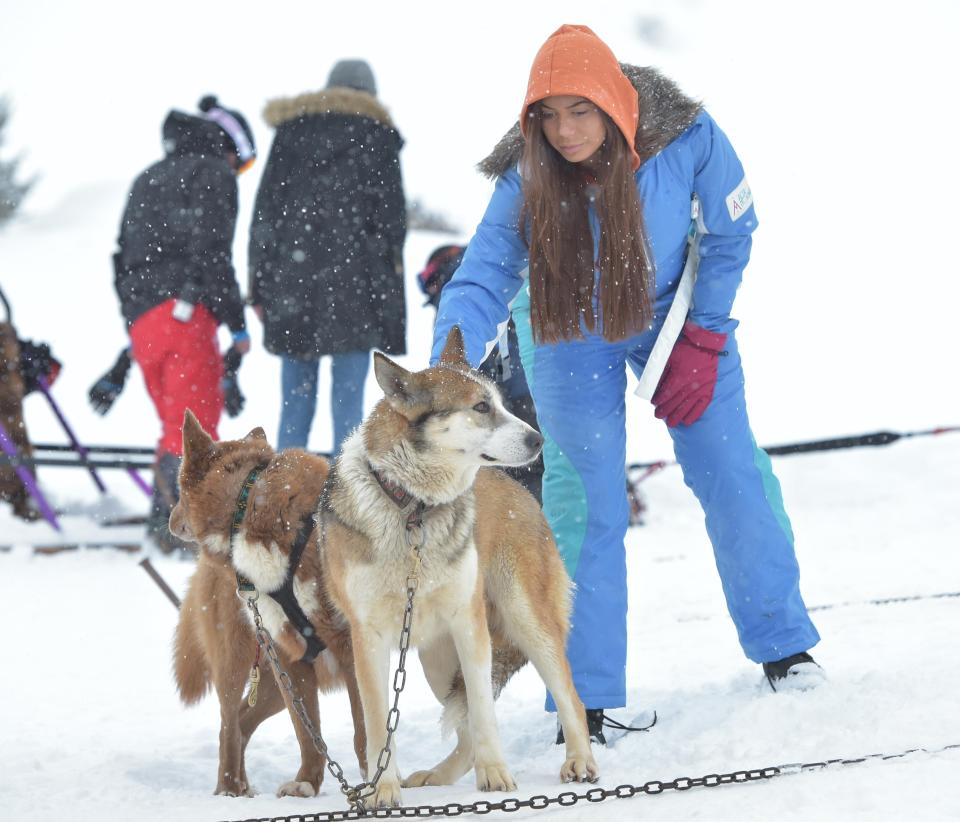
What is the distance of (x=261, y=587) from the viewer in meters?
3.28

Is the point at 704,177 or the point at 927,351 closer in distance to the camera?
the point at 704,177

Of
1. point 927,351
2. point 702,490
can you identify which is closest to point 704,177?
point 702,490

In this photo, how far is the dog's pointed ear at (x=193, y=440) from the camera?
11.3 feet

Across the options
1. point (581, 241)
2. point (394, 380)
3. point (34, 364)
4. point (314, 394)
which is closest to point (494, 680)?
point (394, 380)

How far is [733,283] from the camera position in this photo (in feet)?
11.7

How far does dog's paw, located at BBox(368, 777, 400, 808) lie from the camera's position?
2836 millimetres

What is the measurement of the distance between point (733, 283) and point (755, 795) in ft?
5.42

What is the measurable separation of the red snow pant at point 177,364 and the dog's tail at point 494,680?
3654mm

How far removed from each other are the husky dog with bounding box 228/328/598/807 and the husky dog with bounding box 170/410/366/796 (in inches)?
8.5

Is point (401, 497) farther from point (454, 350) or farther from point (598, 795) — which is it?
point (598, 795)

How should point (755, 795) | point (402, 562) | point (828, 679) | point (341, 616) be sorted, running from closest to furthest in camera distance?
point (755, 795)
point (402, 562)
point (341, 616)
point (828, 679)

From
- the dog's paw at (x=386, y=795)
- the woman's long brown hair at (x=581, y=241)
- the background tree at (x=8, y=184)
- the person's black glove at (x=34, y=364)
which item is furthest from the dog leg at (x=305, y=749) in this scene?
the background tree at (x=8, y=184)

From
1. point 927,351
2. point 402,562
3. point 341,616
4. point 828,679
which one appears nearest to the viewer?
point 402,562

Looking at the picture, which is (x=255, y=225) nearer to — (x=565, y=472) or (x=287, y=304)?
(x=287, y=304)
